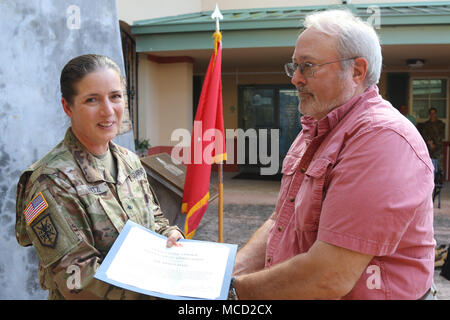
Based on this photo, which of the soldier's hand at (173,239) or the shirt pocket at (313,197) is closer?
the shirt pocket at (313,197)

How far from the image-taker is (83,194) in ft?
5.13

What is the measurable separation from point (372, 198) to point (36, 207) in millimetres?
1199

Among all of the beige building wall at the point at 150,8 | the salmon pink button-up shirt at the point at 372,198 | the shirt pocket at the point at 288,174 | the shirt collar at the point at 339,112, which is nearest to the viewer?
the salmon pink button-up shirt at the point at 372,198

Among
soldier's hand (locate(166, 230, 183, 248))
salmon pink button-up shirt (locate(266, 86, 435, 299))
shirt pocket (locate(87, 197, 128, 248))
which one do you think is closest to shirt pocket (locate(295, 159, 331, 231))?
salmon pink button-up shirt (locate(266, 86, 435, 299))

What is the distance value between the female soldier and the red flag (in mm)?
1836

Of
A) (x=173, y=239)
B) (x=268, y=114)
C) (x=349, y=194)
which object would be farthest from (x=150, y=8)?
(x=349, y=194)

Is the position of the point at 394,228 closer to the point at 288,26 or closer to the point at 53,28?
the point at 53,28

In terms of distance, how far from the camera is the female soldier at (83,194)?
4.84 feet

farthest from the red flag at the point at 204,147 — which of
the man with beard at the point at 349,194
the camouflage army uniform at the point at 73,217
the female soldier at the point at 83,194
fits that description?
the man with beard at the point at 349,194

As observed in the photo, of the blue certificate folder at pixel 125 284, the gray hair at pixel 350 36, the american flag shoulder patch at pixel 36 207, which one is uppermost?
the gray hair at pixel 350 36

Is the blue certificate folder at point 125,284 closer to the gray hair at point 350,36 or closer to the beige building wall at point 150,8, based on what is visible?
the gray hair at point 350,36

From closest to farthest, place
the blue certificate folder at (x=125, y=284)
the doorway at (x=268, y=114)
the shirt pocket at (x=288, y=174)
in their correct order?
the blue certificate folder at (x=125, y=284) → the shirt pocket at (x=288, y=174) → the doorway at (x=268, y=114)

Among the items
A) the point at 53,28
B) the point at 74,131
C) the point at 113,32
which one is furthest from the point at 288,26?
the point at 74,131

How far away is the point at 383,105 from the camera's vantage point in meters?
1.53
